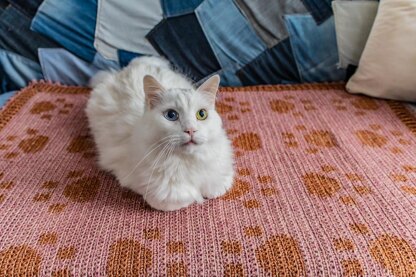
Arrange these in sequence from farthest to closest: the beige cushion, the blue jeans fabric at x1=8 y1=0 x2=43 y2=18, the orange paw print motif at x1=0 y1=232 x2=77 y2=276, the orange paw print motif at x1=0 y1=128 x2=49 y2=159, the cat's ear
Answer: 1. the blue jeans fabric at x1=8 y1=0 x2=43 y2=18
2. the beige cushion
3. the orange paw print motif at x1=0 y1=128 x2=49 y2=159
4. the cat's ear
5. the orange paw print motif at x1=0 y1=232 x2=77 y2=276

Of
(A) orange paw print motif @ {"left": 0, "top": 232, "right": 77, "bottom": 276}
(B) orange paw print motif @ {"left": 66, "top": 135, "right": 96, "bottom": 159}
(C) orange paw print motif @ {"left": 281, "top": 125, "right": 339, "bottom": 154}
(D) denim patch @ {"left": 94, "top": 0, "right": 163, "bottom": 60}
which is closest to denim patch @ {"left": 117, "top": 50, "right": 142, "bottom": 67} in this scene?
(D) denim patch @ {"left": 94, "top": 0, "right": 163, "bottom": 60}

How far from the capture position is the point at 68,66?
5.20 ft

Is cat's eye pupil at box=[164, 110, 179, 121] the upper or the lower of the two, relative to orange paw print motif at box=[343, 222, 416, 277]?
upper

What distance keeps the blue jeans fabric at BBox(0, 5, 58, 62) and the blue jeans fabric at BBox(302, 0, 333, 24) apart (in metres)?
0.96

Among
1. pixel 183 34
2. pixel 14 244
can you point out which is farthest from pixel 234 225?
pixel 183 34

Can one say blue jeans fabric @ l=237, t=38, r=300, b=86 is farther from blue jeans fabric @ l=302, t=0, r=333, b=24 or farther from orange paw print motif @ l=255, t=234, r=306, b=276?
orange paw print motif @ l=255, t=234, r=306, b=276

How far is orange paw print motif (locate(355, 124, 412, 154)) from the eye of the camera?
3.96 ft

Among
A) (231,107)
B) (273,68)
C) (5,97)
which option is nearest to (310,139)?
(231,107)

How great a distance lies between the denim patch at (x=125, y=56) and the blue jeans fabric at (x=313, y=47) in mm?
591

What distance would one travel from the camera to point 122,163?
105 centimetres

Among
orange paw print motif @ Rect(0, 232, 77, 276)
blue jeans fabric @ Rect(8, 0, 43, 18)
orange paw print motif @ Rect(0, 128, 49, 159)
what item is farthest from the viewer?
blue jeans fabric @ Rect(8, 0, 43, 18)

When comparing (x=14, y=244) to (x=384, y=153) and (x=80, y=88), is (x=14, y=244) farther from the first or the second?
(x=384, y=153)

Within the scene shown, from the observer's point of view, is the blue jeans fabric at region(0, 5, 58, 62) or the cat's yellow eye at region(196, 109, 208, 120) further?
the blue jeans fabric at region(0, 5, 58, 62)

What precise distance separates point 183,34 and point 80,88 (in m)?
0.44
